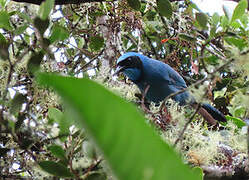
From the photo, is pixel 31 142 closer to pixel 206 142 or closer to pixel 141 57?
pixel 206 142

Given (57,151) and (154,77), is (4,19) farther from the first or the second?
(154,77)

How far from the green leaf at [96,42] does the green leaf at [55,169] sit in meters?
1.87

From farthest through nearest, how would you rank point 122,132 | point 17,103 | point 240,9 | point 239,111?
point 240,9 < point 239,111 < point 17,103 < point 122,132

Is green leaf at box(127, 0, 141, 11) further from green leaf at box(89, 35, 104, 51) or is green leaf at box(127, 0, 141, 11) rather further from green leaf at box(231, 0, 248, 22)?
green leaf at box(231, 0, 248, 22)

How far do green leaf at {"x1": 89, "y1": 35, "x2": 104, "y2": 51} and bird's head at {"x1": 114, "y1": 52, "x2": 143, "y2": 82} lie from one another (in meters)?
0.19

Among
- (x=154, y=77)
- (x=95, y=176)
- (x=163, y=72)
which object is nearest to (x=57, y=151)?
(x=95, y=176)

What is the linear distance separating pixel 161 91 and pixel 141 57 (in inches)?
19.7

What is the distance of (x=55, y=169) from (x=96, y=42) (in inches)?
74.8

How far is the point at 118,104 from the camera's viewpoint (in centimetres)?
58

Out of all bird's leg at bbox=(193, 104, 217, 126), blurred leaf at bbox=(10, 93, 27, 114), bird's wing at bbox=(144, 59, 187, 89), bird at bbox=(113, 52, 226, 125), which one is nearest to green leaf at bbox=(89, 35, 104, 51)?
bird at bbox=(113, 52, 226, 125)

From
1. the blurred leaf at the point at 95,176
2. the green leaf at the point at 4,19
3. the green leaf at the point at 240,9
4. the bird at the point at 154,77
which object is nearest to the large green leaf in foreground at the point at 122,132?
the blurred leaf at the point at 95,176

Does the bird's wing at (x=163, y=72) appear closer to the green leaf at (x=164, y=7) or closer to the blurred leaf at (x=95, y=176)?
the green leaf at (x=164, y=7)

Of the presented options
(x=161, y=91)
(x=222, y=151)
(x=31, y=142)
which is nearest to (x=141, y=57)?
(x=161, y=91)

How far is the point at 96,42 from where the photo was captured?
9.92 feet
